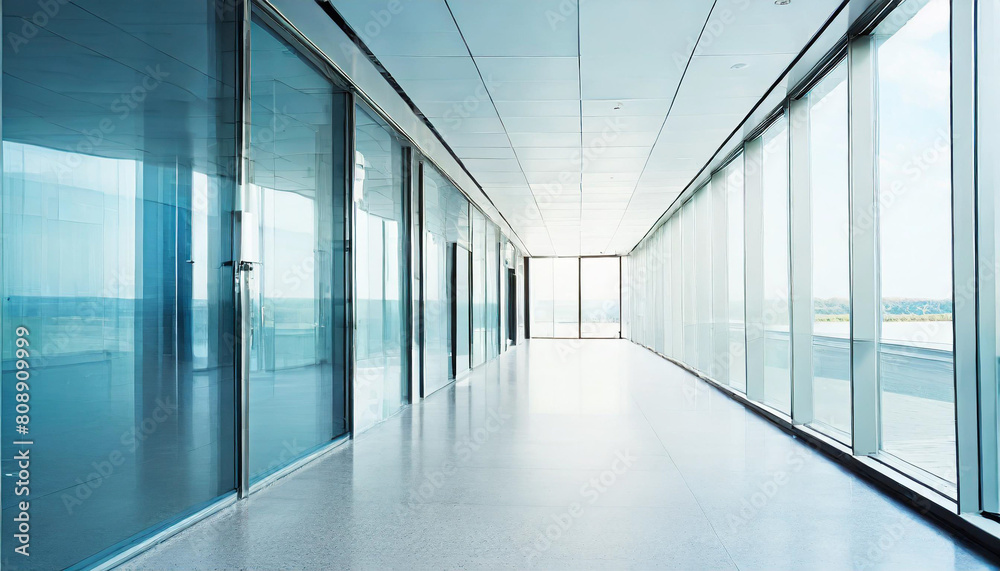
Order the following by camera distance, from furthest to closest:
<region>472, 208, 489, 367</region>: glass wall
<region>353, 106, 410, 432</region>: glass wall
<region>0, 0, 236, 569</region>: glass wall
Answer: <region>472, 208, 489, 367</region>: glass wall
<region>353, 106, 410, 432</region>: glass wall
<region>0, 0, 236, 569</region>: glass wall

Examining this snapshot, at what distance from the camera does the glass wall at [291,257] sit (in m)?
4.43

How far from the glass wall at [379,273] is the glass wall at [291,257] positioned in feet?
1.45

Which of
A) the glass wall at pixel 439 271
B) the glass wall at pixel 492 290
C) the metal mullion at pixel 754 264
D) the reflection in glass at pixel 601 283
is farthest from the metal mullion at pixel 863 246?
the reflection in glass at pixel 601 283

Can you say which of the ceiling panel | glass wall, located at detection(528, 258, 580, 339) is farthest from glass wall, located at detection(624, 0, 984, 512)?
glass wall, located at detection(528, 258, 580, 339)

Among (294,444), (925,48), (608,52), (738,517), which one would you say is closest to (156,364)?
(294,444)

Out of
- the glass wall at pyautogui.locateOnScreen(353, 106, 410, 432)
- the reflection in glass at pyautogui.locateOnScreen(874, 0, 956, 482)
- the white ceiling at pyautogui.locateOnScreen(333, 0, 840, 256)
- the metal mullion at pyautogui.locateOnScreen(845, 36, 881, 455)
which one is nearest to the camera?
the reflection in glass at pyautogui.locateOnScreen(874, 0, 956, 482)

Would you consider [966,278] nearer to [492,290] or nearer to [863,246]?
[863,246]

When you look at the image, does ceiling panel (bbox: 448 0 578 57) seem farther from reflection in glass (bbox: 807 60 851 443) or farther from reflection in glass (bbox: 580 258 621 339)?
reflection in glass (bbox: 580 258 621 339)

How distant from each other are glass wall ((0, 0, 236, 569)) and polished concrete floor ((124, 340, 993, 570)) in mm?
520

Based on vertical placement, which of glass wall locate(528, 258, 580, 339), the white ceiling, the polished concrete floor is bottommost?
the polished concrete floor

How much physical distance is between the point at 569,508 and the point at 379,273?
12.3 feet

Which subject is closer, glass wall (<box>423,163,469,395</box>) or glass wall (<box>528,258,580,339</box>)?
glass wall (<box>423,163,469,395</box>)

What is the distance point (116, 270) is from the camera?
307 cm

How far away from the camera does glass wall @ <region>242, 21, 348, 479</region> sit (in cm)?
443
